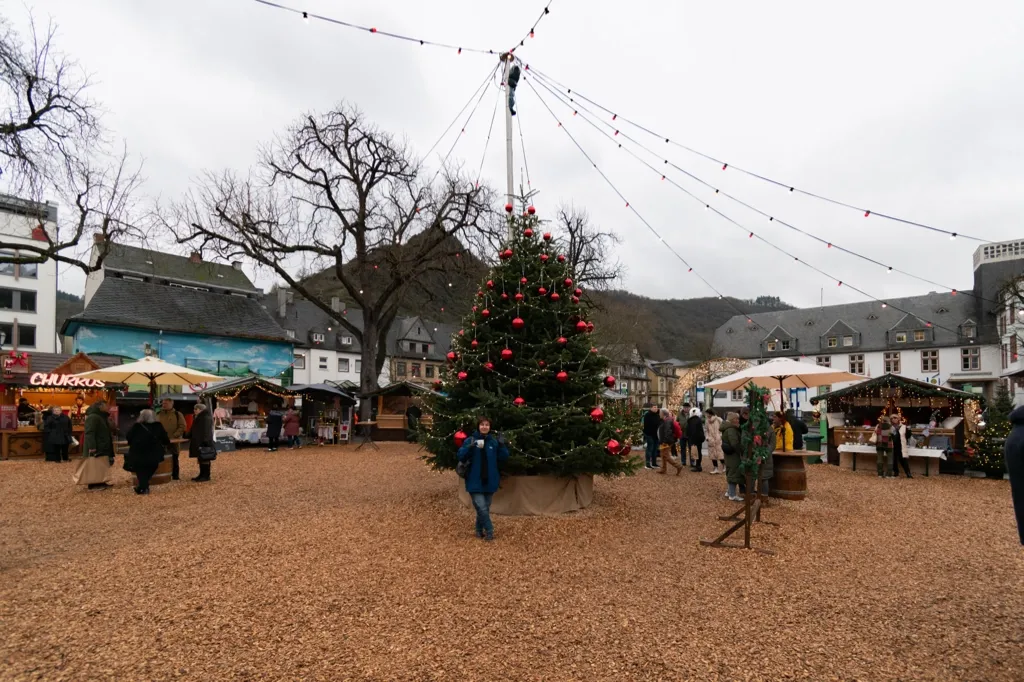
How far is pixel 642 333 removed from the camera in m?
42.6

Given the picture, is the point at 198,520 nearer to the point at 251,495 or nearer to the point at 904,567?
the point at 251,495

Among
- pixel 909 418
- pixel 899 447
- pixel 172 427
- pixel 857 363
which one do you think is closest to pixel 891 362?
pixel 857 363

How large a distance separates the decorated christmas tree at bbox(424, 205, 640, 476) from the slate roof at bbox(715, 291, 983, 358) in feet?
147

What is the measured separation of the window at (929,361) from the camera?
47219mm

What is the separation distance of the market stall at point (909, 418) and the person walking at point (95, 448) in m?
16.5

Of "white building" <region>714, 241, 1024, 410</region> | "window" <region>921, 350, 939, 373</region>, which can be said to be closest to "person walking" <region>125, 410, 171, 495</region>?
"white building" <region>714, 241, 1024, 410</region>

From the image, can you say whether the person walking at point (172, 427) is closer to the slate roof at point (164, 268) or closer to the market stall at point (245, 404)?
the market stall at point (245, 404)

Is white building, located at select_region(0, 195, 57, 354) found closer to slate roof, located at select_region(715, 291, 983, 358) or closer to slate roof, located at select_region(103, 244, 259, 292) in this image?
slate roof, located at select_region(103, 244, 259, 292)

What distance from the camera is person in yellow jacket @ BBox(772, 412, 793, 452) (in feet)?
39.1

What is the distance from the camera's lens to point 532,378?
9094mm

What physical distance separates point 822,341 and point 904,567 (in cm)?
5309

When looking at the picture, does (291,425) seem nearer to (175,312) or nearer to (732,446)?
(732,446)

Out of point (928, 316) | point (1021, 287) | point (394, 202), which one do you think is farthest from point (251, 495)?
point (928, 316)

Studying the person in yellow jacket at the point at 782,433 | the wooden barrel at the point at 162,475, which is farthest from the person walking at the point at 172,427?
the person in yellow jacket at the point at 782,433
